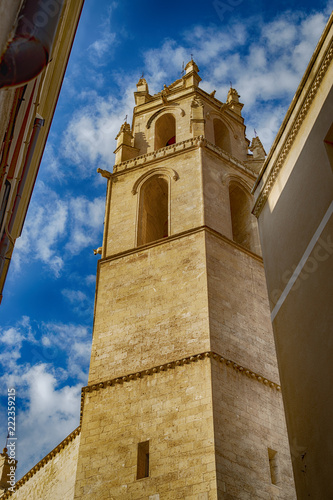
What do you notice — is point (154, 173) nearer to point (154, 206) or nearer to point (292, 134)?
point (154, 206)

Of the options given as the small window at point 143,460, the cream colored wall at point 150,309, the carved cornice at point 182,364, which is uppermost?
the cream colored wall at point 150,309

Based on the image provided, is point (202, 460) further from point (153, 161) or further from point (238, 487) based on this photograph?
point (153, 161)

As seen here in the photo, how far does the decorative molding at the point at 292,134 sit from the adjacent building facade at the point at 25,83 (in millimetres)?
2936

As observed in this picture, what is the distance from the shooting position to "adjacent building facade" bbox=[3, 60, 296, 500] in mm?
10578

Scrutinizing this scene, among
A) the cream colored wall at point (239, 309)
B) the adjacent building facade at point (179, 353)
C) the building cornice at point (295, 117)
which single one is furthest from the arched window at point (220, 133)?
the building cornice at point (295, 117)

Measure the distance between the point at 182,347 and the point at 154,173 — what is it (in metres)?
6.83

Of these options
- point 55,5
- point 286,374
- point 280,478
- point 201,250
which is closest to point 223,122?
point 201,250

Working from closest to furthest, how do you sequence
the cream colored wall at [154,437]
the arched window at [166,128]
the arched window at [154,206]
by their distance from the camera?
the cream colored wall at [154,437]
the arched window at [154,206]
the arched window at [166,128]

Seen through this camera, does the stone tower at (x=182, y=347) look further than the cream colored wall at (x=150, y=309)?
No

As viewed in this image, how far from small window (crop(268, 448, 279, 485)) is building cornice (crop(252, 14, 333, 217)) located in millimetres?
4377

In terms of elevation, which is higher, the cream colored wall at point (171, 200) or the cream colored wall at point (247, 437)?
the cream colored wall at point (171, 200)

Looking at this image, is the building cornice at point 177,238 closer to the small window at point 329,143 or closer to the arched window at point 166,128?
the arched window at point 166,128

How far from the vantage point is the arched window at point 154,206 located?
17016mm

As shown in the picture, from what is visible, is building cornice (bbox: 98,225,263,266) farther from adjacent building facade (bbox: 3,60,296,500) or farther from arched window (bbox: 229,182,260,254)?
arched window (bbox: 229,182,260,254)
